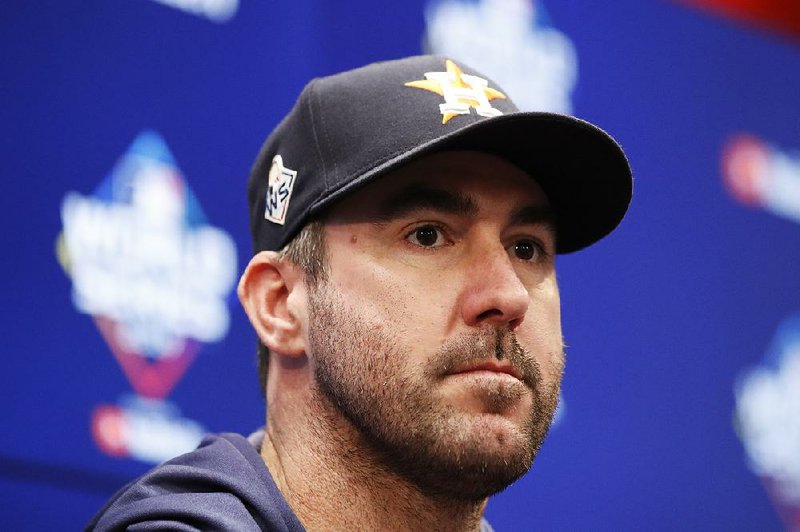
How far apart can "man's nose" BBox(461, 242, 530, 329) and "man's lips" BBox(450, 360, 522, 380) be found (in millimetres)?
41

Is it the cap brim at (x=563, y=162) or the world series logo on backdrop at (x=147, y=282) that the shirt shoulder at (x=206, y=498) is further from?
the world series logo on backdrop at (x=147, y=282)

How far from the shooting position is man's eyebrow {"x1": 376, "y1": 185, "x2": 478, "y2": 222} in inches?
55.8

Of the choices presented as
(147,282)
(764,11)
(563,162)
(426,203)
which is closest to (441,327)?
(426,203)

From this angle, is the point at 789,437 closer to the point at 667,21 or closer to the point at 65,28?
the point at 667,21

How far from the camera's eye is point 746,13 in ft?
9.59

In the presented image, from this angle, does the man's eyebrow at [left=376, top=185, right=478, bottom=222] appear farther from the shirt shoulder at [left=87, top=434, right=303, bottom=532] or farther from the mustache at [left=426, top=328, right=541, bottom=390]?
the shirt shoulder at [left=87, top=434, right=303, bottom=532]

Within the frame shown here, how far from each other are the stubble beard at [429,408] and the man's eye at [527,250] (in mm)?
136

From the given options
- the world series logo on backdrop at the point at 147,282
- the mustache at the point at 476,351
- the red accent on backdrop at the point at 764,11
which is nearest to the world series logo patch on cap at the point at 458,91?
the mustache at the point at 476,351

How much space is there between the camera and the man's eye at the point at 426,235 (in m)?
1.42

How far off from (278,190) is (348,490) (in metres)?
0.36

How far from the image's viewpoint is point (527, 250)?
4.91ft

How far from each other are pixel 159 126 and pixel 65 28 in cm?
19

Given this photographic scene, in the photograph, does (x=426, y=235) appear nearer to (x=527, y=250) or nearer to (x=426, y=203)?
(x=426, y=203)

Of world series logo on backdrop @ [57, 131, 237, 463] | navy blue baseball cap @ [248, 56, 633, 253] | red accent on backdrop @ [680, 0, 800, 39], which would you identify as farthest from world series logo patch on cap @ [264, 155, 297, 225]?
red accent on backdrop @ [680, 0, 800, 39]
